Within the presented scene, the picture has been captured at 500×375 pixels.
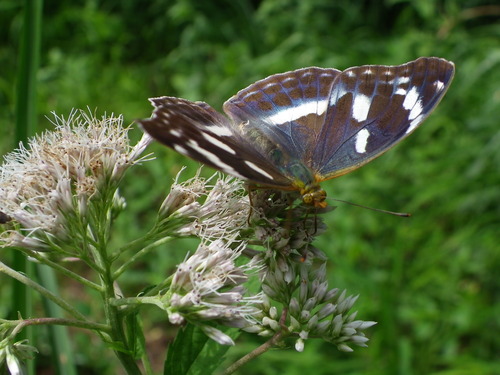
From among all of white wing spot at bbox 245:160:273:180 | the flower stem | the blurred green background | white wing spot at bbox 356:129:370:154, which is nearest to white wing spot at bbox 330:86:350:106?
white wing spot at bbox 356:129:370:154

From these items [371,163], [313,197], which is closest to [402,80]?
[313,197]

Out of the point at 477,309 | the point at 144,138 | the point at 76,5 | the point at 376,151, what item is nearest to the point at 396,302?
the point at 477,309

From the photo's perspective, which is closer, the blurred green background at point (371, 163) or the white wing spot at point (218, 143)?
the white wing spot at point (218, 143)

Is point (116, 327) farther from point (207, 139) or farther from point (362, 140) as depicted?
point (362, 140)

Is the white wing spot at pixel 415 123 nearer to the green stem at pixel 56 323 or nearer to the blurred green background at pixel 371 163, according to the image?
the green stem at pixel 56 323

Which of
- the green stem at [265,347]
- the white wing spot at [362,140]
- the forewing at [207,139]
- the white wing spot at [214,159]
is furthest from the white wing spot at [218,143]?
the white wing spot at [362,140]

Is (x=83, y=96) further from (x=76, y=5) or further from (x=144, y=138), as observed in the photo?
(x=144, y=138)
